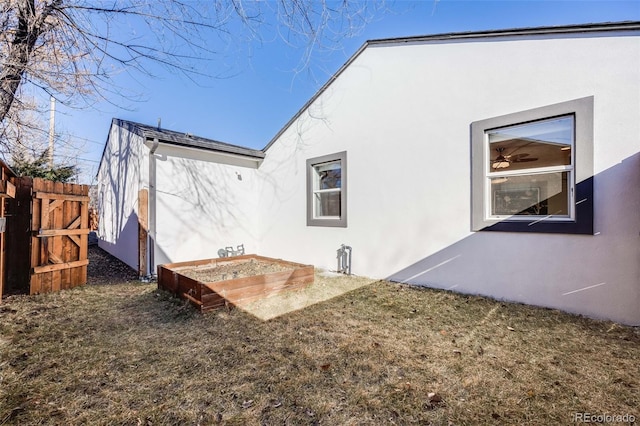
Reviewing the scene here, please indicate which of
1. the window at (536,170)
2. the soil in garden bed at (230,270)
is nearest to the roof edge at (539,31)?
the window at (536,170)

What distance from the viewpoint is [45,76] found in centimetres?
371

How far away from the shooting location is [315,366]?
7.48ft

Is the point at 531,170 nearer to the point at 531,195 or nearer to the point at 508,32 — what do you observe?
the point at 531,195

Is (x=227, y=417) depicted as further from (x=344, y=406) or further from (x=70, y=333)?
(x=70, y=333)

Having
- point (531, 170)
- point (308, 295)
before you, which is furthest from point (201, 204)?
point (531, 170)

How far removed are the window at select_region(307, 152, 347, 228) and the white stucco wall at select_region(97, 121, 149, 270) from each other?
3.68 meters

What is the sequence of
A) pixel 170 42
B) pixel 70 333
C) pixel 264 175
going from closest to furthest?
pixel 70 333, pixel 170 42, pixel 264 175

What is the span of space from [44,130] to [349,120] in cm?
628

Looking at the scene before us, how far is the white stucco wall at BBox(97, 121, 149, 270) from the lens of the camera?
19.8 ft

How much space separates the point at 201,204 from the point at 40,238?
2.92 meters

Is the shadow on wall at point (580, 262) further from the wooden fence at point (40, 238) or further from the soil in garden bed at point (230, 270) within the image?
the wooden fence at point (40, 238)

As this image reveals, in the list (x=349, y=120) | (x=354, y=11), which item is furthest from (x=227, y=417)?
(x=349, y=120)

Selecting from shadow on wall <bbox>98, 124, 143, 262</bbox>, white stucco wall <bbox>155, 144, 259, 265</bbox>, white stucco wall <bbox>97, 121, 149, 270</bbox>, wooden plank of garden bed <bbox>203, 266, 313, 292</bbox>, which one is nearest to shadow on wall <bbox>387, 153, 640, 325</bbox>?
wooden plank of garden bed <bbox>203, 266, 313, 292</bbox>
